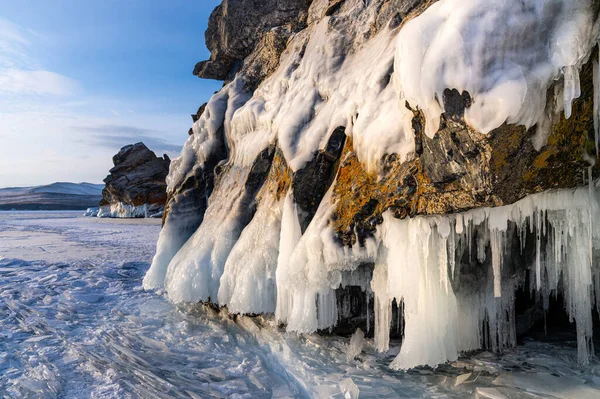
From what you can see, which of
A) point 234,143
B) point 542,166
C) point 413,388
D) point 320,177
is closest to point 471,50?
point 542,166

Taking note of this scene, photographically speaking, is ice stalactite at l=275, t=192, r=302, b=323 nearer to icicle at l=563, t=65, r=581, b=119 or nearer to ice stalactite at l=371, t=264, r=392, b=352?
ice stalactite at l=371, t=264, r=392, b=352

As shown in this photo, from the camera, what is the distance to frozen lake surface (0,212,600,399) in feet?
12.5

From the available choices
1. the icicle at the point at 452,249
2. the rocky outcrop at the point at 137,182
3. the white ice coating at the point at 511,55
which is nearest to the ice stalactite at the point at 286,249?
the icicle at the point at 452,249

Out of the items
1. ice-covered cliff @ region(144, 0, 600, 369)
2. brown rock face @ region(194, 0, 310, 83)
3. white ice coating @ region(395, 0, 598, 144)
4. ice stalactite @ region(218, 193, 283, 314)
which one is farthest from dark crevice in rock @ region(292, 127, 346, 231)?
brown rock face @ region(194, 0, 310, 83)

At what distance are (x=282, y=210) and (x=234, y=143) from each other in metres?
2.85

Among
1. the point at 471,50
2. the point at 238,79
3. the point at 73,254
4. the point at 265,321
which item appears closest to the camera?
the point at 471,50

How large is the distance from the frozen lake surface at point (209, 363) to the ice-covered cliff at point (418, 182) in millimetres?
298

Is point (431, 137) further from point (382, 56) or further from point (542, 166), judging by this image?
point (382, 56)

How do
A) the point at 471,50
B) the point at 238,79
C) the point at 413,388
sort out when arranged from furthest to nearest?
the point at 238,79 → the point at 413,388 → the point at 471,50

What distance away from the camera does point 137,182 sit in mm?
42031

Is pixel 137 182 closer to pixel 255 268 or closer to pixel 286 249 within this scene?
pixel 255 268

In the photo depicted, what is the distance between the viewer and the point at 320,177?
17.5ft

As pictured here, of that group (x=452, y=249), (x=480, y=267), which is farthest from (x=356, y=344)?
(x=452, y=249)

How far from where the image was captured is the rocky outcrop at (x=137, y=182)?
41250 mm
